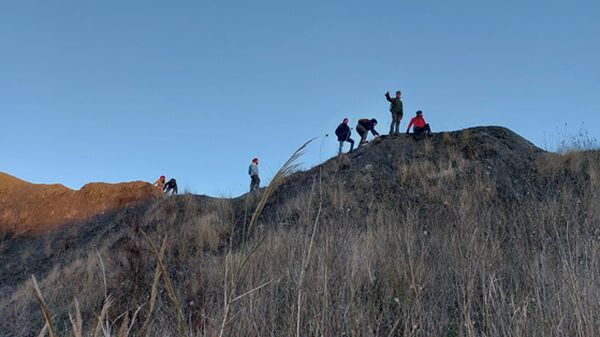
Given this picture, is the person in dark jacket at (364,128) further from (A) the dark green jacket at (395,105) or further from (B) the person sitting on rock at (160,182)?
(B) the person sitting on rock at (160,182)

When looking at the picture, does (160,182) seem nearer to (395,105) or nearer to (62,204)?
(62,204)

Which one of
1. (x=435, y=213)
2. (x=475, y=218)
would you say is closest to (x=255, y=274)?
(x=475, y=218)

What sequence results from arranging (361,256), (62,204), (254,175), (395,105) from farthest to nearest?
1. (62,204)
2. (254,175)
3. (395,105)
4. (361,256)

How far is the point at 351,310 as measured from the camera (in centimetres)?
269

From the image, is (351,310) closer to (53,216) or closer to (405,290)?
(405,290)

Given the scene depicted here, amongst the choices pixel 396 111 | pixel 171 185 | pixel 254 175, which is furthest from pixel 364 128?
pixel 171 185

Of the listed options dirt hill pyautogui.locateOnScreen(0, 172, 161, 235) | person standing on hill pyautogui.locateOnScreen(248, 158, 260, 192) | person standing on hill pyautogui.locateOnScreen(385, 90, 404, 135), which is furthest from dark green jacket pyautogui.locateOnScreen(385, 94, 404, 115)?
dirt hill pyautogui.locateOnScreen(0, 172, 161, 235)

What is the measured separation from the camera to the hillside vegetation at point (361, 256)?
204 cm

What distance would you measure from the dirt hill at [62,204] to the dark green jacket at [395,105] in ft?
33.2

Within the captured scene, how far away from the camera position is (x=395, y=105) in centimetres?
1381

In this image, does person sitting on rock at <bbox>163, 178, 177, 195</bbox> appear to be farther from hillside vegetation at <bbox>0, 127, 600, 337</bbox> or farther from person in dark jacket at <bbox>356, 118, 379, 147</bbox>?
person in dark jacket at <bbox>356, 118, 379, 147</bbox>

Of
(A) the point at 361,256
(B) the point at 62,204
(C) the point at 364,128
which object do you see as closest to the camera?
(A) the point at 361,256

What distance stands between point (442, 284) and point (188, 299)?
2.12m

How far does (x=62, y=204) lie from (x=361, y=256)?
1822cm
